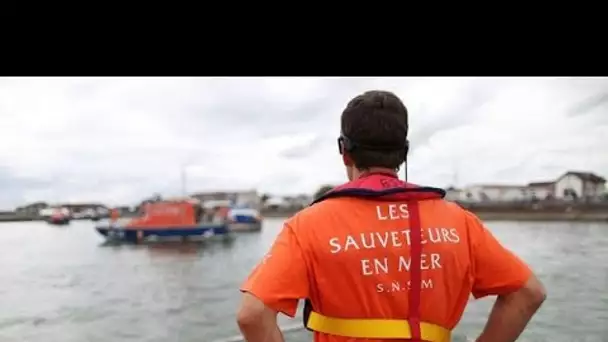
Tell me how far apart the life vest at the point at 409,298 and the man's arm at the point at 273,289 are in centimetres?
6

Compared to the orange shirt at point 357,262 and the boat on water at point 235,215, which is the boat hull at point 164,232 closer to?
the boat on water at point 235,215

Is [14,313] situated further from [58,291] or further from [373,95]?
[373,95]

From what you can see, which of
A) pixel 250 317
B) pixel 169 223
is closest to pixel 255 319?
pixel 250 317

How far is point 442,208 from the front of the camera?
792 mm

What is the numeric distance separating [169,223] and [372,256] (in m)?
16.4

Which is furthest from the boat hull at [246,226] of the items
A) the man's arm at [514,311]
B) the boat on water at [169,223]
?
the man's arm at [514,311]

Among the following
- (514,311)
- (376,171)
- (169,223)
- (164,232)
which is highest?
(376,171)

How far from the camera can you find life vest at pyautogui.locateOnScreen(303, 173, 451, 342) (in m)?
0.74

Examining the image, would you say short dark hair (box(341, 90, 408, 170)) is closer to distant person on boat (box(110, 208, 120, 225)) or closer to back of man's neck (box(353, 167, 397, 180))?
back of man's neck (box(353, 167, 397, 180))

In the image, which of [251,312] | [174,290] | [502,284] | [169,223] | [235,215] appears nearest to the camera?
[251,312]

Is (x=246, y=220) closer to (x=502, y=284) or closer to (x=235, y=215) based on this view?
(x=235, y=215)

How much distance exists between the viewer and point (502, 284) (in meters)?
0.82
